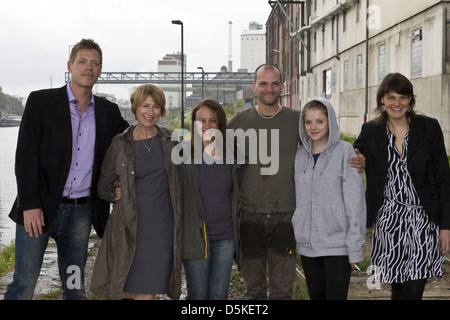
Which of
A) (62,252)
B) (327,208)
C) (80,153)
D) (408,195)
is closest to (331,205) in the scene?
(327,208)

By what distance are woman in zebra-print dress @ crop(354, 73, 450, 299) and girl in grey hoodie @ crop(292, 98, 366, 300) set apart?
0.21 m

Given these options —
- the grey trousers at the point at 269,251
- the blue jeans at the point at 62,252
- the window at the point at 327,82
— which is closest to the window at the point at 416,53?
the window at the point at 327,82

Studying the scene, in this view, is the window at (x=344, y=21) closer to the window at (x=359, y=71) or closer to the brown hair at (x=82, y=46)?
the window at (x=359, y=71)

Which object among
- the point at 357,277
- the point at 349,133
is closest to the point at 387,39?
the point at 349,133

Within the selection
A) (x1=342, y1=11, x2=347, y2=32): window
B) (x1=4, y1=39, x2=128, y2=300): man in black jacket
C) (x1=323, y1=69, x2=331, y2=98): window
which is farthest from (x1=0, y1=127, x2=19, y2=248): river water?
(x1=323, y1=69, x2=331, y2=98): window

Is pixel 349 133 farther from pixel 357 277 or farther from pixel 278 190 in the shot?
pixel 278 190

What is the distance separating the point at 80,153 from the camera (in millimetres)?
4438

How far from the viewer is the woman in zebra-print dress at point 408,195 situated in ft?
13.3

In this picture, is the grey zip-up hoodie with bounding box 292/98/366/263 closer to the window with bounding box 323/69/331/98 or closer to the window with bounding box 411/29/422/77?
the window with bounding box 411/29/422/77

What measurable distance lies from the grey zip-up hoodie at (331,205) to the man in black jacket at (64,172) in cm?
170

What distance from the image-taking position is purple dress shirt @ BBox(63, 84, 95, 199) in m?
4.40

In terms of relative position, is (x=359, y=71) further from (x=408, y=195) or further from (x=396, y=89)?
(x=408, y=195)
